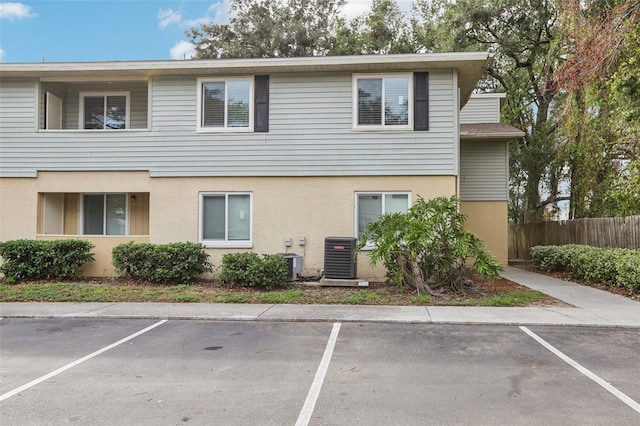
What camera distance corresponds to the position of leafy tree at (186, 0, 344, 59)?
28.3m

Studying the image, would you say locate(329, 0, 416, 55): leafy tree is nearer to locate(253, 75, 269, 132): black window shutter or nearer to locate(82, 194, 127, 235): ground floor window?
locate(253, 75, 269, 132): black window shutter

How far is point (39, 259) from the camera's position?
11.0m

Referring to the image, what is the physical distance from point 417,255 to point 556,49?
12995 millimetres

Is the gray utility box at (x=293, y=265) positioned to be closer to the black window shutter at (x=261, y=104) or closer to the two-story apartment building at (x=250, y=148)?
the two-story apartment building at (x=250, y=148)

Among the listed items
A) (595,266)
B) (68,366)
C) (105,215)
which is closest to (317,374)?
(68,366)

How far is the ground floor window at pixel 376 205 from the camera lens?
452 inches

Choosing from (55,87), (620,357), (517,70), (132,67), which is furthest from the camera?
(517,70)

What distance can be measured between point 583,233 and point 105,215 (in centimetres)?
1554

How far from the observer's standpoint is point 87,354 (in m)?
5.73

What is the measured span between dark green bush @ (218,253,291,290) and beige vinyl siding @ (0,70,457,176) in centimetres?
260

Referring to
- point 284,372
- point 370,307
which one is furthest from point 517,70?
point 284,372

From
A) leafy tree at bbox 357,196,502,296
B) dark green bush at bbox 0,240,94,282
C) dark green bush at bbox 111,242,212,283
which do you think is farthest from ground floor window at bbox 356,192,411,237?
dark green bush at bbox 0,240,94,282

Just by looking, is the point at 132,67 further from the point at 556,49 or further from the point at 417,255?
the point at 556,49

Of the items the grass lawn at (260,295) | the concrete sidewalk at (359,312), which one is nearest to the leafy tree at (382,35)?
the grass lawn at (260,295)
